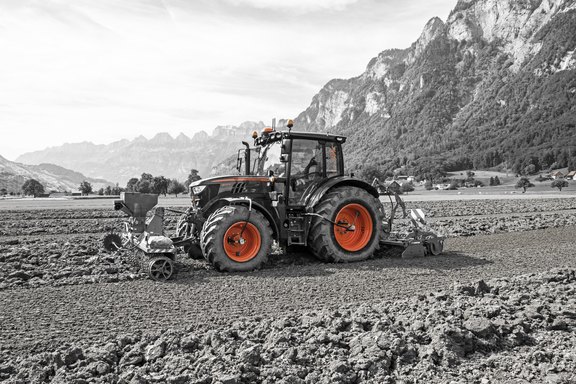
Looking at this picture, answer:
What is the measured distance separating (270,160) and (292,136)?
72 centimetres

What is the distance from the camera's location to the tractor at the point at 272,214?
909cm

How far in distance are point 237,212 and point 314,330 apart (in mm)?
3974

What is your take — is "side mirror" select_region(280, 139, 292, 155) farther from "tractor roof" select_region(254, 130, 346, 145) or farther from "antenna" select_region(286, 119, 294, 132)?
"antenna" select_region(286, 119, 294, 132)

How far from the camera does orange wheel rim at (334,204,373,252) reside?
34.2 feet

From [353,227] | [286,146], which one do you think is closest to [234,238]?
[286,146]

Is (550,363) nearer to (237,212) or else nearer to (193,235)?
(237,212)

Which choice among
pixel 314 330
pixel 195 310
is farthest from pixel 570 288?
pixel 195 310

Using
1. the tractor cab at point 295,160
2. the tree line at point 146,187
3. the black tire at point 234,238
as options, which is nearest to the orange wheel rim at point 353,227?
the tractor cab at point 295,160

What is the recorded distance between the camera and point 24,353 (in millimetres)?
5262

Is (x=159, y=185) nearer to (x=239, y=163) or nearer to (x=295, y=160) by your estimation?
(x=239, y=163)

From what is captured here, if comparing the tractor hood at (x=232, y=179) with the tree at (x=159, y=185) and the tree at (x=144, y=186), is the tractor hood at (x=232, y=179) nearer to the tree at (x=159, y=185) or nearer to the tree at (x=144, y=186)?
the tree at (x=159, y=185)

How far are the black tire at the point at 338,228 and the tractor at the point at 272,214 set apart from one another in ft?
0.06

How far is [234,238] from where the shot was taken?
9297 millimetres

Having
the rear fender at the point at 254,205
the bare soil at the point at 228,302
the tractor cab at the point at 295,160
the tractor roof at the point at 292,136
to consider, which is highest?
the tractor roof at the point at 292,136
